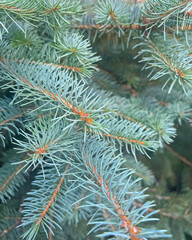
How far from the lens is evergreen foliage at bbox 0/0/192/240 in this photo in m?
0.32

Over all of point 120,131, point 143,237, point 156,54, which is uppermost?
point 156,54

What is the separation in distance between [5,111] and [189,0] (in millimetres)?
295

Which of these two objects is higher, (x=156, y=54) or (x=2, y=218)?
(x=156, y=54)

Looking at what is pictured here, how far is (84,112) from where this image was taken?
31cm

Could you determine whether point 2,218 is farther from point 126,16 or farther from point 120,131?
point 126,16

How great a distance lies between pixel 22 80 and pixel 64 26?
0.12m

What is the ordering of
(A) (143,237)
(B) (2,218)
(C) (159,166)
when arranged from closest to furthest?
(A) (143,237) → (B) (2,218) → (C) (159,166)

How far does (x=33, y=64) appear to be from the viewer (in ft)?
1.36

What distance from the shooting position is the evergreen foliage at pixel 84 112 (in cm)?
32

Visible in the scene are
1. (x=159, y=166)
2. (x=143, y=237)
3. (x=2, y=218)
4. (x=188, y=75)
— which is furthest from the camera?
(x=159, y=166)

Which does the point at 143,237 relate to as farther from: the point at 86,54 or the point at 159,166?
the point at 159,166

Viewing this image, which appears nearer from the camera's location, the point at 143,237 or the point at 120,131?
the point at 143,237

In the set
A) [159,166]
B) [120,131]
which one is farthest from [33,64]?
[159,166]

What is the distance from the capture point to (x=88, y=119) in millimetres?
315
